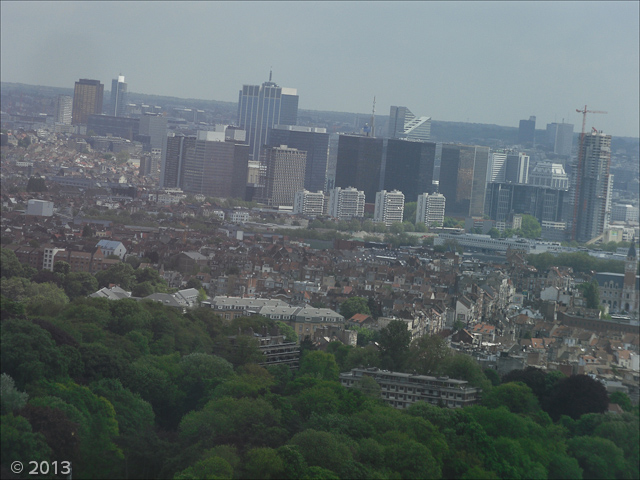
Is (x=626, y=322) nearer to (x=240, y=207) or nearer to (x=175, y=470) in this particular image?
(x=175, y=470)

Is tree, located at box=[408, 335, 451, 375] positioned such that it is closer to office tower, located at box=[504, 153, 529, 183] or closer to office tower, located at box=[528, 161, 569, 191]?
office tower, located at box=[528, 161, 569, 191]

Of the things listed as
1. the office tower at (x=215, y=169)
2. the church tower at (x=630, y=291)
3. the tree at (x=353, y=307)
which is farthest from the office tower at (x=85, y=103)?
the tree at (x=353, y=307)

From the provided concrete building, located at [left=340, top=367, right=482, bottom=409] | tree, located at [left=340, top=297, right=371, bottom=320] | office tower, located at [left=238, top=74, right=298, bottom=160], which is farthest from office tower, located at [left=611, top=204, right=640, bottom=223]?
concrete building, located at [left=340, top=367, right=482, bottom=409]

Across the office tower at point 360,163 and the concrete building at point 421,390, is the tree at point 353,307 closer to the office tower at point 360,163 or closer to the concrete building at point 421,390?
the concrete building at point 421,390

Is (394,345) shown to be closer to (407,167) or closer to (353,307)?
(353,307)

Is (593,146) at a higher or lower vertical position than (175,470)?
higher

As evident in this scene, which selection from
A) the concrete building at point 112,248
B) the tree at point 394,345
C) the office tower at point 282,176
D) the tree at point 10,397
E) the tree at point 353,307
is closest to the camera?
the tree at point 10,397

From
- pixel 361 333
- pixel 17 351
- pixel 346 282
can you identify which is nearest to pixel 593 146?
pixel 346 282
